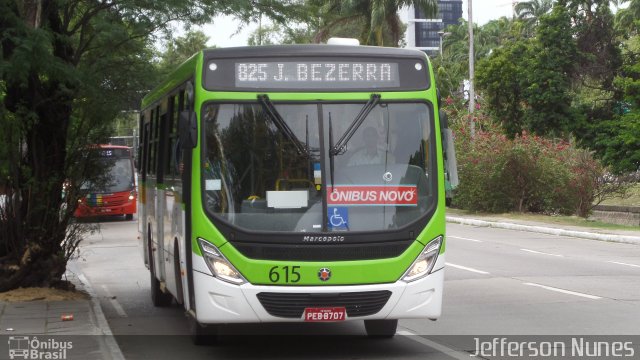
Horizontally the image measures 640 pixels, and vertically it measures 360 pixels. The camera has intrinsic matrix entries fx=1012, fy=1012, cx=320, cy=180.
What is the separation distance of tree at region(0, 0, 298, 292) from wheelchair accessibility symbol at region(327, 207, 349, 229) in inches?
171

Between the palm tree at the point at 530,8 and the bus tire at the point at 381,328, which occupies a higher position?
the palm tree at the point at 530,8

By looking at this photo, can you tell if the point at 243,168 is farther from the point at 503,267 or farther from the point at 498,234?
the point at 498,234

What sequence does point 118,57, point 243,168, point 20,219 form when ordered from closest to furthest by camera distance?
point 243,168 < point 20,219 < point 118,57

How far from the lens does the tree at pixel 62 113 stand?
12719 millimetres

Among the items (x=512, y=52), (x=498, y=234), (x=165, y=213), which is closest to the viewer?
(x=165, y=213)

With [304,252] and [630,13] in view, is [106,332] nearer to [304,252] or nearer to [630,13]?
[304,252]

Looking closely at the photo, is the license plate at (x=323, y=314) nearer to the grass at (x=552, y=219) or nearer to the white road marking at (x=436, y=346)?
the white road marking at (x=436, y=346)

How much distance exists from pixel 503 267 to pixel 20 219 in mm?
8592

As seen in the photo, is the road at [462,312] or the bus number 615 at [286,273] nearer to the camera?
the bus number 615 at [286,273]

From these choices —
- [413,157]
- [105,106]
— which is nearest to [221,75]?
[413,157]

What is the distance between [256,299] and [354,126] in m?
1.78

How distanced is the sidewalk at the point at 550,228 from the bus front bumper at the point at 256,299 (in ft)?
53.3

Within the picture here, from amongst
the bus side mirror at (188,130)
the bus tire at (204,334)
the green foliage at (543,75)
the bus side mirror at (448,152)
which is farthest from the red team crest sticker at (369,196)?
the green foliage at (543,75)

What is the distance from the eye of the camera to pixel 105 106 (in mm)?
13734
